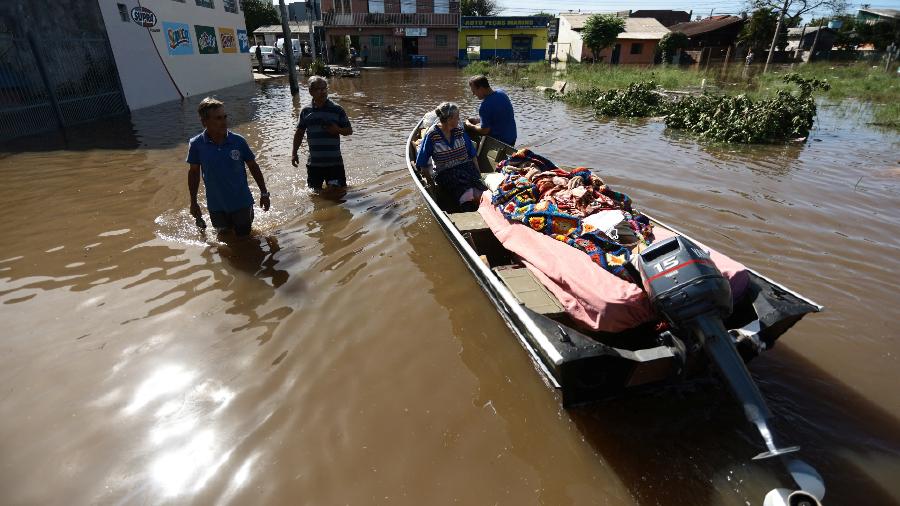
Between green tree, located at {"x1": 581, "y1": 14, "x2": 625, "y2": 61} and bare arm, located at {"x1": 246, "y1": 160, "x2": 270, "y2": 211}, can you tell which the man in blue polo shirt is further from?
green tree, located at {"x1": 581, "y1": 14, "x2": 625, "y2": 61}

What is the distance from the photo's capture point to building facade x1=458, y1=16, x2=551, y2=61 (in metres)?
39.2

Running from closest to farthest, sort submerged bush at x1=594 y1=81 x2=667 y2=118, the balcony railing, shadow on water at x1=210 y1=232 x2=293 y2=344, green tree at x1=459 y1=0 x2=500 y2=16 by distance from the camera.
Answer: shadow on water at x1=210 y1=232 x2=293 y2=344 < submerged bush at x1=594 y1=81 x2=667 y2=118 < the balcony railing < green tree at x1=459 y1=0 x2=500 y2=16

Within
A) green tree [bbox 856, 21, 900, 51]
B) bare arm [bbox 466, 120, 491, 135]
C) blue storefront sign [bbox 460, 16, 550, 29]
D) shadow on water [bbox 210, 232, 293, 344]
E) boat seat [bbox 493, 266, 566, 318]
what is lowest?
shadow on water [bbox 210, 232, 293, 344]

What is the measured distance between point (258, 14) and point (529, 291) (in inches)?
2129

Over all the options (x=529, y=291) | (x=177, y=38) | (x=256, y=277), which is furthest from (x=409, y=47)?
(x=529, y=291)

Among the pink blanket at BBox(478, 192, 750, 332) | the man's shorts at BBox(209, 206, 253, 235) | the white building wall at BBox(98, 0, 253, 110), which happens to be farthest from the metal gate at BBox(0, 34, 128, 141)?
the pink blanket at BBox(478, 192, 750, 332)

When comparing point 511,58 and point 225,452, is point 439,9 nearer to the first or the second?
point 511,58

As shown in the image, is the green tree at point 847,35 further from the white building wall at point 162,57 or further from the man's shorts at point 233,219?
the man's shorts at point 233,219

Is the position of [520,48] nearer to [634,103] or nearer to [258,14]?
[258,14]

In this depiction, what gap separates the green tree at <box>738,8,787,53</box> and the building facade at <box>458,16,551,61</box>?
1582cm

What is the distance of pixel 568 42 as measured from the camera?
135 ft

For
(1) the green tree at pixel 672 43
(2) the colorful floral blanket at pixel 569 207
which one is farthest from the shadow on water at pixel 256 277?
(1) the green tree at pixel 672 43

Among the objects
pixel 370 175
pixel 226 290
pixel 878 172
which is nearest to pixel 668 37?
pixel 878 172

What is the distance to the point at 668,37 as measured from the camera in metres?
33.7
